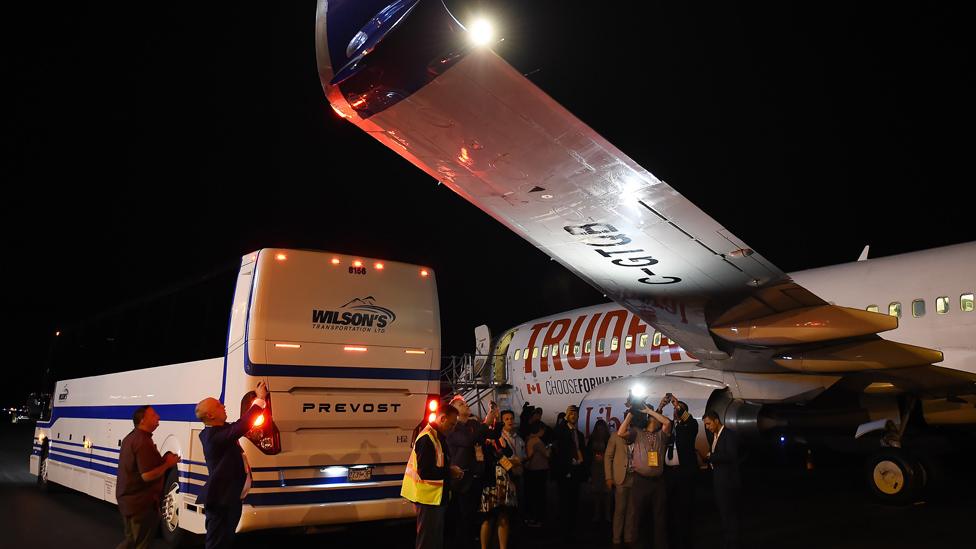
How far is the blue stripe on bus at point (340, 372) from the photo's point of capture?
722cm

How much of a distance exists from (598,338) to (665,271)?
857 centimetres

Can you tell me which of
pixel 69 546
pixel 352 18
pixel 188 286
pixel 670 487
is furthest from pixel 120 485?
pixel 670 487

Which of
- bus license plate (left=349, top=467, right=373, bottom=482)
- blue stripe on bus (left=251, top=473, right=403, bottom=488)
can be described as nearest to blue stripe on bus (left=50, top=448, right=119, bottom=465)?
blue stripe on bus (left=251, top=473, right=403, bottom=488)

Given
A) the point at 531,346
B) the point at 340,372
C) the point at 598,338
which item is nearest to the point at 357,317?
the point at 340,372

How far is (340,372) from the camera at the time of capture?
7.80 meters

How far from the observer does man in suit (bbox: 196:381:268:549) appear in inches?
233

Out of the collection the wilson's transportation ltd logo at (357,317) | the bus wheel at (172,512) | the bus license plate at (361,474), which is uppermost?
the wilson's transportation ltd logo at (357,317)

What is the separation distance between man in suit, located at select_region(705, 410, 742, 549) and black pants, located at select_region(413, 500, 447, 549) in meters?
2.96

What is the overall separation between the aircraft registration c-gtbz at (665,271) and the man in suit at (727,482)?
1.33 metres

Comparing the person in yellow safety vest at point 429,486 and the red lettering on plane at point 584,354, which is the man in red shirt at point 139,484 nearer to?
the person in yellow safety vest at point 429,486

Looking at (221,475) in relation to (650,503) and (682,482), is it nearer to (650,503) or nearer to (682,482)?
(650,503)

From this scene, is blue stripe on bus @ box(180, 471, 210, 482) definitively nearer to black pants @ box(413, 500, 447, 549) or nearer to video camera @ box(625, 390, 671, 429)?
black pants @ box(413, 500, 447, 549)

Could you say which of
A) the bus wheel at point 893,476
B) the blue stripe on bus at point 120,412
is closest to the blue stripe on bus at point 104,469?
the blue stripe on bus at point 120,412

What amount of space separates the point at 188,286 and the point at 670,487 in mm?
6319
